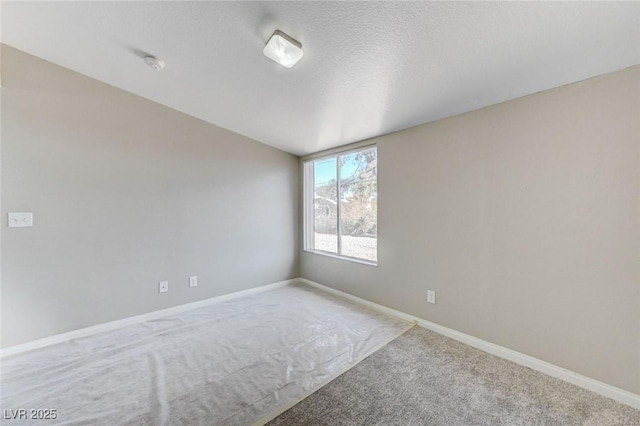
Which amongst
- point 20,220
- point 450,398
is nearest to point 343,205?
point 450,398

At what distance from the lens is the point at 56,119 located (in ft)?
7.75

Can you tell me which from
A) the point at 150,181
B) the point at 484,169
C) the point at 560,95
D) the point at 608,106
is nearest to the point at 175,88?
the point at 150,181

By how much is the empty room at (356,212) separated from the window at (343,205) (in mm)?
75

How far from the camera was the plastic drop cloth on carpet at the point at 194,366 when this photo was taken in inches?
61.2

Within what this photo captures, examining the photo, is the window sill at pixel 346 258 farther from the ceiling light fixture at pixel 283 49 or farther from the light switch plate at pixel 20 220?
the light switch plate at pixel 20 220

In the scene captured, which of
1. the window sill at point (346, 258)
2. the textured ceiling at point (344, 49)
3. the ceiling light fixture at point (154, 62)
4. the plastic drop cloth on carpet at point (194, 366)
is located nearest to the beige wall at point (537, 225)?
the textured ceiling at point (344, 49)

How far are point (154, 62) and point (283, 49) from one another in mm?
1287

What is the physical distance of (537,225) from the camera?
6.32 feet

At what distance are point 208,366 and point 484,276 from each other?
2484mm

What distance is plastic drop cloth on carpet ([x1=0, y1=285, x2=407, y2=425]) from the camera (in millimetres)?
1556

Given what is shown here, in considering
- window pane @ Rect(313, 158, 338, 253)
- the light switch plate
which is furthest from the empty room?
window pane @ Rect(313, 158, 338, 253)

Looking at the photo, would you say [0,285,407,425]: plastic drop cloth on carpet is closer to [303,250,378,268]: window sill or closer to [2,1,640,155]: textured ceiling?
[303,250,378,268]: window sill

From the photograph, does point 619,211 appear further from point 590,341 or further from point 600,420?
point 600,420

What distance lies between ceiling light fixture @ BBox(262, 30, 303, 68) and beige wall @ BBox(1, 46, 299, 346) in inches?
76.0
